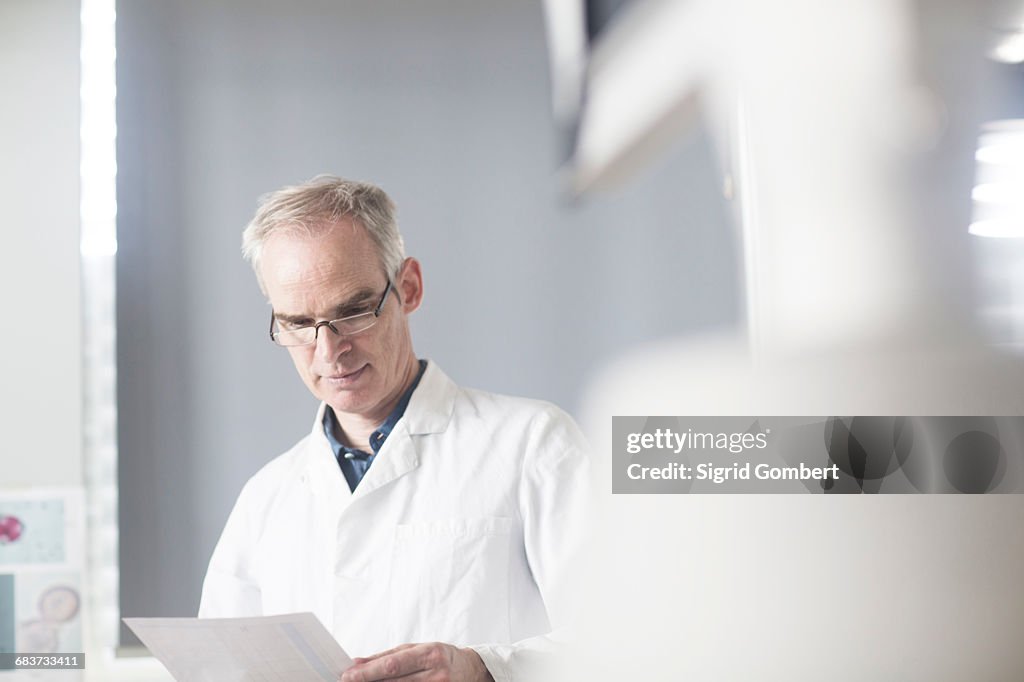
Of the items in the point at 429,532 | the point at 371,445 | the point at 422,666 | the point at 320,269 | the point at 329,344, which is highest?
the point at 320,269

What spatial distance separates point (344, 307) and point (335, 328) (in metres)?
0.03

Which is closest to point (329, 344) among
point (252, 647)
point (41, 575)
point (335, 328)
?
A: point (335, 328)

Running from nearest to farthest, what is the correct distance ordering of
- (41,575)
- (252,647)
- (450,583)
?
(252,647), (450,583), (41,575)

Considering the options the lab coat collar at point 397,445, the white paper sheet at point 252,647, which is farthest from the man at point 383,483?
the white paper sheet at point 252,647

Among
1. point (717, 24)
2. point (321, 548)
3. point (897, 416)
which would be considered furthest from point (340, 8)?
point (897, 416)

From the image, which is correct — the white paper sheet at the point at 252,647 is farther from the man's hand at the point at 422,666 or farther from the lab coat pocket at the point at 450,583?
the lab coat pocket at the point at 450,583

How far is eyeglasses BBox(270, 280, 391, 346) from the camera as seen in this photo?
1.31m

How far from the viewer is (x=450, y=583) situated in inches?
51.4

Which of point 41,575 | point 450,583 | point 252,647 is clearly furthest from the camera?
point 41,575

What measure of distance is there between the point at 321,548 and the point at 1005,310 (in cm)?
104

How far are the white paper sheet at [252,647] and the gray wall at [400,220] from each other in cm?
20

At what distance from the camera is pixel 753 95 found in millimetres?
1368

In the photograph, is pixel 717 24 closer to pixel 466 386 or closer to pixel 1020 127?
pixel 1020 127

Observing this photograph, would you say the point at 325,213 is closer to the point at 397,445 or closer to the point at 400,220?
the point at 400,220
